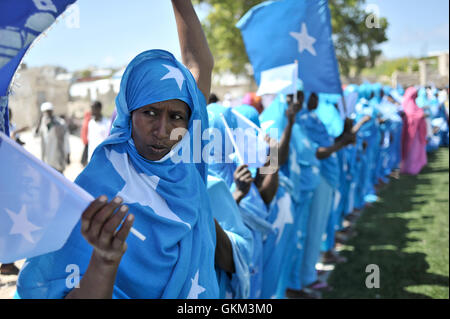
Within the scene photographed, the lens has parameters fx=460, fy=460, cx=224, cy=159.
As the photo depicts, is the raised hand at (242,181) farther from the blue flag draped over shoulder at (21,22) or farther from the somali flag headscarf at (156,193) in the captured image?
the blue flag draped over shoulder at (21,22)

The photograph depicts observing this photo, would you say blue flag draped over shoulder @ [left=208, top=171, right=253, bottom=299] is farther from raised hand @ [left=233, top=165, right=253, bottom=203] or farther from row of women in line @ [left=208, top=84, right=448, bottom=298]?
raised hand @ [left=233, top=165, right=253, bottom=203]

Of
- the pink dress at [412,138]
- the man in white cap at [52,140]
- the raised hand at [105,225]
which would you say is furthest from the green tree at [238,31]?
the raised hand at [105,225]

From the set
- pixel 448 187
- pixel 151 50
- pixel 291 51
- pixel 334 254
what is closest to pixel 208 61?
pixel 151 50

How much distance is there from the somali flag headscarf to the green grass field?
3.18m

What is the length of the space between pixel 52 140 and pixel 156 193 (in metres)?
6.58

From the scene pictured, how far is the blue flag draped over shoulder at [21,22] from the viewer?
1192 mm

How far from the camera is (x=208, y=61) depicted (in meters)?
2.13

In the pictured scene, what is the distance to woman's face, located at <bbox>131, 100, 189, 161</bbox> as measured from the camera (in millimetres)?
1690

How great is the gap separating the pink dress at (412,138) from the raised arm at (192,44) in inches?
423

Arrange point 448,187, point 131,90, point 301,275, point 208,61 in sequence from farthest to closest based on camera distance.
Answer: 1. point 448,187
2. point 301,275
3. point 208,61
4. point 131,90

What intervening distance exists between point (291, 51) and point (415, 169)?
9.03m

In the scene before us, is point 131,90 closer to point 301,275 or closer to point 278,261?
point 278,261

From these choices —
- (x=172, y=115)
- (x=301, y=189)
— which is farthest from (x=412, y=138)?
(x=172, y=115)

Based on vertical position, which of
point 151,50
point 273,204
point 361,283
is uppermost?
point 151,50
